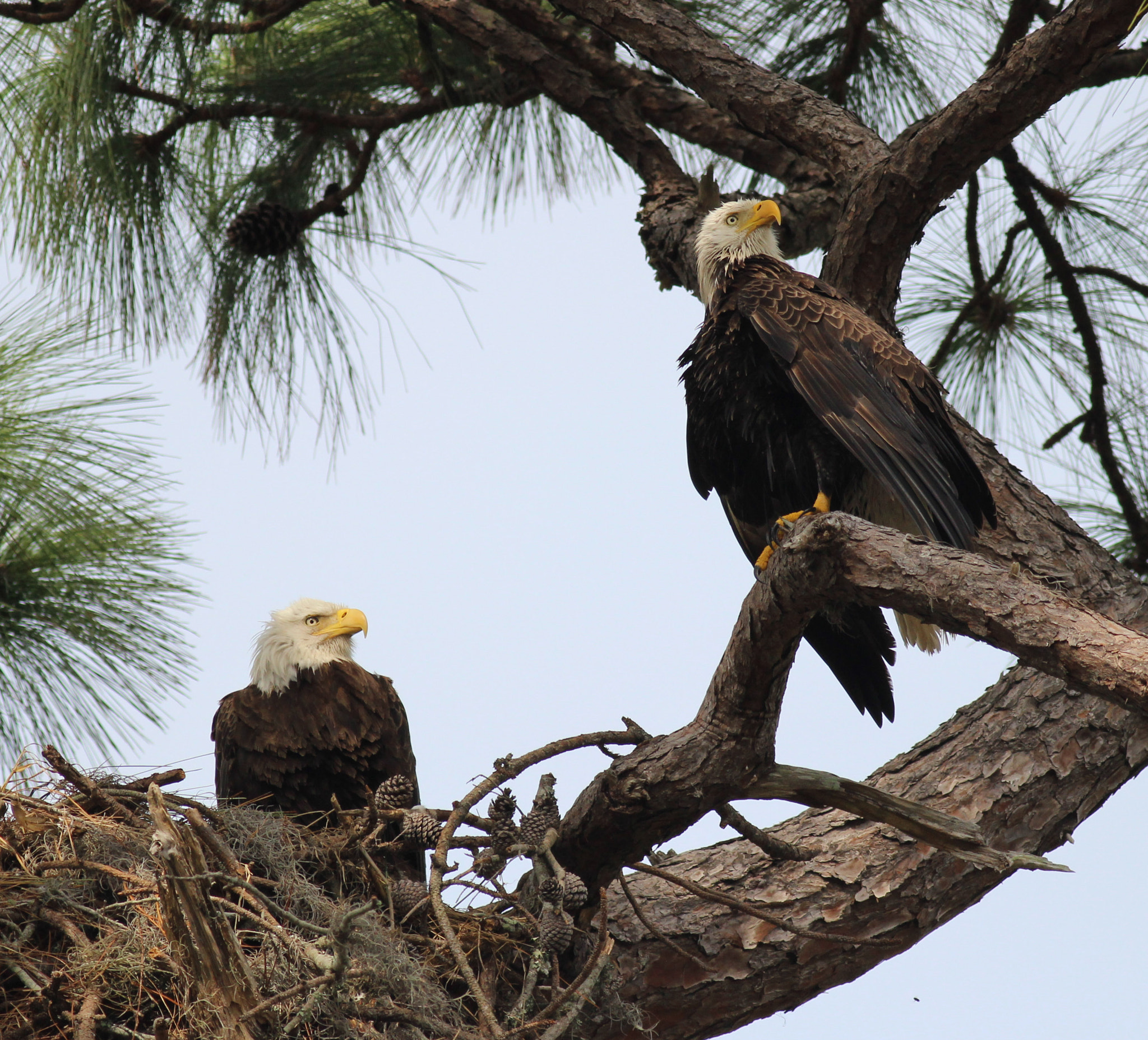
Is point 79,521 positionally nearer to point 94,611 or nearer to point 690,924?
point 94,611

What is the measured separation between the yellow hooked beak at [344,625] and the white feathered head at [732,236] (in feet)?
4.40

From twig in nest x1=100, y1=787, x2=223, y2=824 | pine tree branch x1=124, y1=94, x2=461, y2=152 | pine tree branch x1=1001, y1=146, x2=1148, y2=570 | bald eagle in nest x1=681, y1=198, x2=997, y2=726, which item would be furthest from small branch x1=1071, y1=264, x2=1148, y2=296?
twig in nest x1=100, y1=787, x2=223, y2=824

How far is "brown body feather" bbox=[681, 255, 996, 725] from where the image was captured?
3.04 m

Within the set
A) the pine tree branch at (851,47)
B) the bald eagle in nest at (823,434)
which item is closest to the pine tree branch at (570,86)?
the pine tree branch at (851,47)

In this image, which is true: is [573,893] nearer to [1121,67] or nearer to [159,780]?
[159,780]

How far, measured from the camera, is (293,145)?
453cm

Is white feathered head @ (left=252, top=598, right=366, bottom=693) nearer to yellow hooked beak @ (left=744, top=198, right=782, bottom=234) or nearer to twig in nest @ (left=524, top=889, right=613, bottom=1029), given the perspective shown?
twig in nest @ (left=524, top=889, right=613, bottom=1029)

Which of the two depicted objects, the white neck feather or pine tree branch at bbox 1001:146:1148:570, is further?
pine tree branch at bbox 1001:146:1148:570

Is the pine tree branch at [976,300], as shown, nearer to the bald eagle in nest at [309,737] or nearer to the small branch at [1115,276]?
the small branch at [1115,276]

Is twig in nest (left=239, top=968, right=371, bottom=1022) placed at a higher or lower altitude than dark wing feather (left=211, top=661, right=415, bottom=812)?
lower

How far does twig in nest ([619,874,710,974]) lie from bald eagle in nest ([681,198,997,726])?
87 cm

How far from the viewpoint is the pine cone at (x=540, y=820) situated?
107 inches

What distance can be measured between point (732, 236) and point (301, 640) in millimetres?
1678

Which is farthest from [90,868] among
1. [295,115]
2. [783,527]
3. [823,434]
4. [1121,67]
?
[1121,67]
